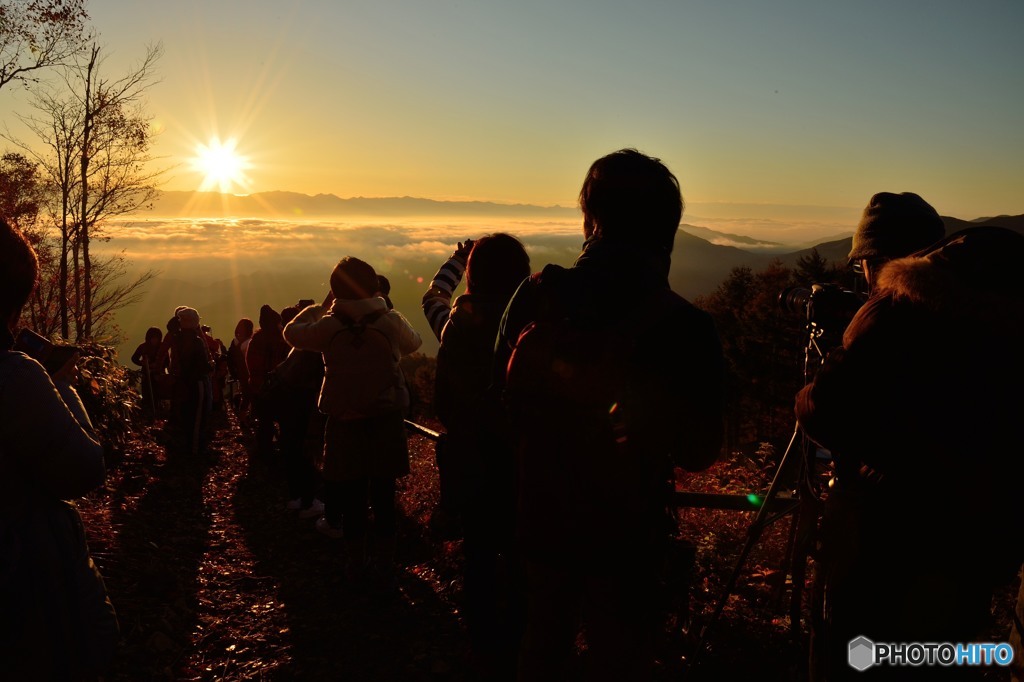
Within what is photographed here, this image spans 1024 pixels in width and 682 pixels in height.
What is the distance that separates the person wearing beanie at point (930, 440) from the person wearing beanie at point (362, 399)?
11.4ft

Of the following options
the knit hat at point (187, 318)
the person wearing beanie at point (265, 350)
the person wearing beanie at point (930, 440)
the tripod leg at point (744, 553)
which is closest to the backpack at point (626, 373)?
the person wearing beanie at point (930, 440)

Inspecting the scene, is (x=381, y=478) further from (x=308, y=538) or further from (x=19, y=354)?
(x=19, y=354)

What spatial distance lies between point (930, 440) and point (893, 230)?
1.14m

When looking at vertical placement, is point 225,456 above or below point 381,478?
below

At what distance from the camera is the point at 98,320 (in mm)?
22297

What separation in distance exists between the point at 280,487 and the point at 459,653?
5.45 meters

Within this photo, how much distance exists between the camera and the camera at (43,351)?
218cm

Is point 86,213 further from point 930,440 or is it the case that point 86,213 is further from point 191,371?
point 930,440

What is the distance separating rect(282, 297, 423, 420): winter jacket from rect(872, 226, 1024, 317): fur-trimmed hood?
361cm

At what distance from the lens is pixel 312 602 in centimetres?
513

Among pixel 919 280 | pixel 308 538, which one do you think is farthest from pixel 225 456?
pixel 919 280

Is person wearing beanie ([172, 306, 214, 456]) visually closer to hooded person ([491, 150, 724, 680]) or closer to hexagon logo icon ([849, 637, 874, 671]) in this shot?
hooded person ([491, 150, 724, 680])

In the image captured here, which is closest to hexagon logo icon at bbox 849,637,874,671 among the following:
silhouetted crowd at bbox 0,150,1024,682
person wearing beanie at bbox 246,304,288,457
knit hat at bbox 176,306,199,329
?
silhouetted crowd at bbox 0,150,1024,682

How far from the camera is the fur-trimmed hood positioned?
205 cm
